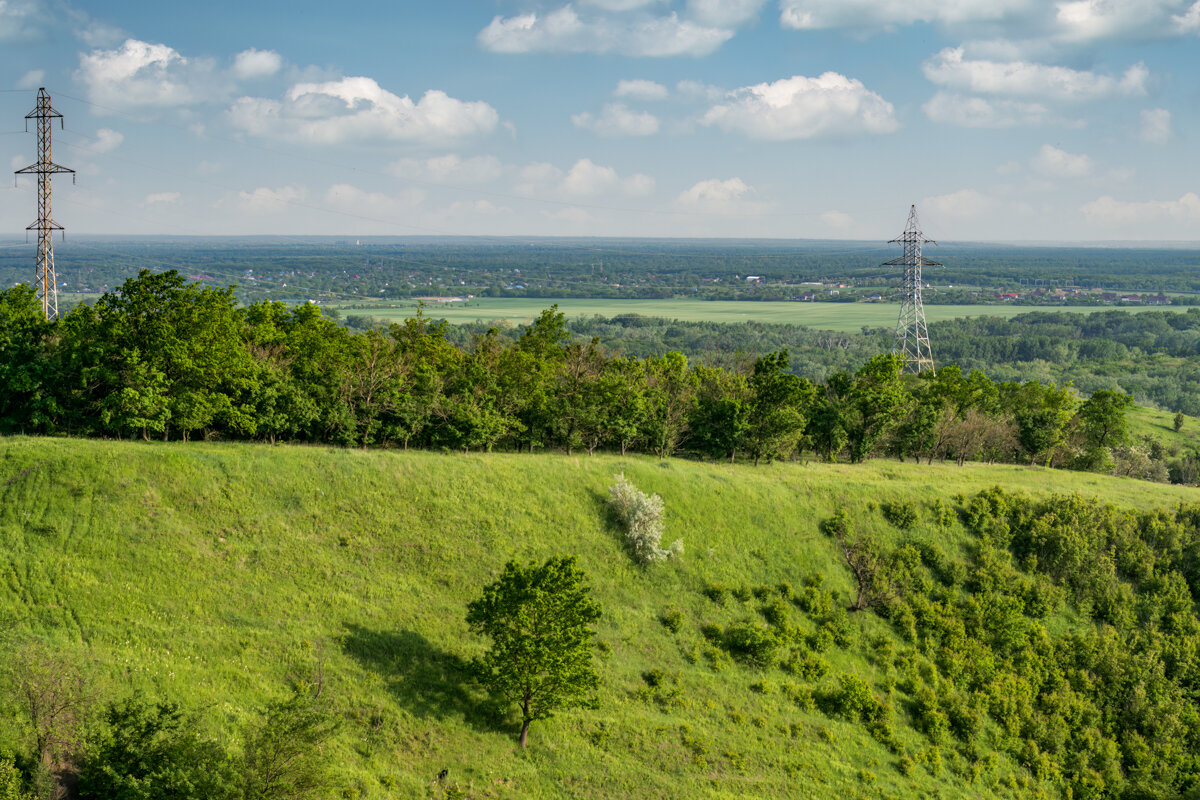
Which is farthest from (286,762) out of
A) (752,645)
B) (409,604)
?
(752,645)

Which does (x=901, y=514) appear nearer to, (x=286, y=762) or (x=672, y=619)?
(x=672, y=619)

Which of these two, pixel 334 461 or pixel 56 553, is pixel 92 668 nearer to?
pixel 56 553

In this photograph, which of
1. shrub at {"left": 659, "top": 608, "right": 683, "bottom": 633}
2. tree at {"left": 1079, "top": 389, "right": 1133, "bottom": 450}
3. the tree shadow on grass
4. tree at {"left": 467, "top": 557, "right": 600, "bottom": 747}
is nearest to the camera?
tree at {"left": 467, "top": 557, "right": 600, "bottom": 747}

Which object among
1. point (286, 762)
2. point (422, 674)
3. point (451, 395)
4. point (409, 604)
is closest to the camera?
point (286, 762)

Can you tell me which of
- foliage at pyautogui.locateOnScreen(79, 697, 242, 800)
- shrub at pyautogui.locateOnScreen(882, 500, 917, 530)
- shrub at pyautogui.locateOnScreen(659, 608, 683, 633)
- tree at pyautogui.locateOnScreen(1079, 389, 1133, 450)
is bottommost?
shrub at pyautogui.locateOnScreen(659, 608, 683, 633)

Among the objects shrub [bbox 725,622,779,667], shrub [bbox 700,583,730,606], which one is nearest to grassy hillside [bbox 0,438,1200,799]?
shrub [bbox 700,583,730,606]

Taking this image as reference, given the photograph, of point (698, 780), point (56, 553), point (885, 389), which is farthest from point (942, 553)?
A: point (56, 553)

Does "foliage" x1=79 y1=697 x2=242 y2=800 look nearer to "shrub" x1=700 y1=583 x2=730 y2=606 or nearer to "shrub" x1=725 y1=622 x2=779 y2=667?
"shrub" x1=725 y1=622 x2=779 y2=667
